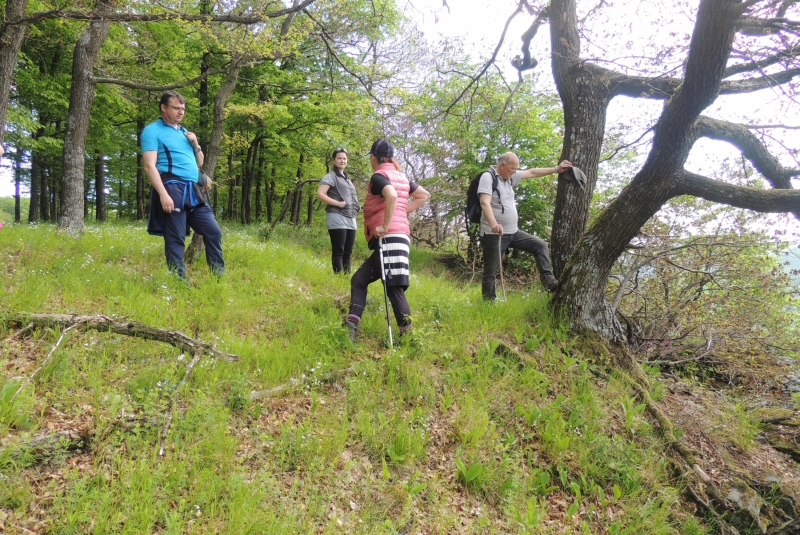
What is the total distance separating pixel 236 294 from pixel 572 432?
3.88 metres

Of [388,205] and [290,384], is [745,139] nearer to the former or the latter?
[388,205]

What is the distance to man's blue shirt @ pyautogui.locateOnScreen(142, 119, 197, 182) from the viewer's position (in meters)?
4.16

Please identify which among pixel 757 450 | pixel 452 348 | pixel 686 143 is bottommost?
pixel 757 450

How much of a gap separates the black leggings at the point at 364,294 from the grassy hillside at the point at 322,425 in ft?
0.82

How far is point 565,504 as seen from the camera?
276 cm

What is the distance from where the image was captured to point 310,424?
2.79 metres

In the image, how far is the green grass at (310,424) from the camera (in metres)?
2.02

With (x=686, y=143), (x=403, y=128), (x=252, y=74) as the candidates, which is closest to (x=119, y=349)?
(x=686, y=143)

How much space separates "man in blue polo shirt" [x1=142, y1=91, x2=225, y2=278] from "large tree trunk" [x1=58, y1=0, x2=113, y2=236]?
4.27 m

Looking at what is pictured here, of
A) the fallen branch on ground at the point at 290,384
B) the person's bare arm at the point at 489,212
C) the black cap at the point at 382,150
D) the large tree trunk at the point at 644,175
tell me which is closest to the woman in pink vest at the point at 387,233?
the black cap at the point at 382,150

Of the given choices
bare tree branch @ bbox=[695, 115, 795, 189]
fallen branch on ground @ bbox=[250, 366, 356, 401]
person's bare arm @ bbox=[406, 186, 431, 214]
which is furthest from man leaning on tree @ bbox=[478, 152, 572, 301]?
fallen branch on ground @ bbox=[250, 366, 356, 401]

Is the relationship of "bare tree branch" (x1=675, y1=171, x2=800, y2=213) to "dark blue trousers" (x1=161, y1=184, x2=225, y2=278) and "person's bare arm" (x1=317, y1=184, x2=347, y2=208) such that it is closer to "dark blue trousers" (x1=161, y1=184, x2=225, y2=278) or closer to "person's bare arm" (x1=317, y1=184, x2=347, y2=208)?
"person's bare arm" (x1=317, y1=184, x2=347, y2=208)

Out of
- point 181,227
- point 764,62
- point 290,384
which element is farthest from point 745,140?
point 181,227

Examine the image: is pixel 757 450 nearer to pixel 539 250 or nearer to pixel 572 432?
pixel 572 432
